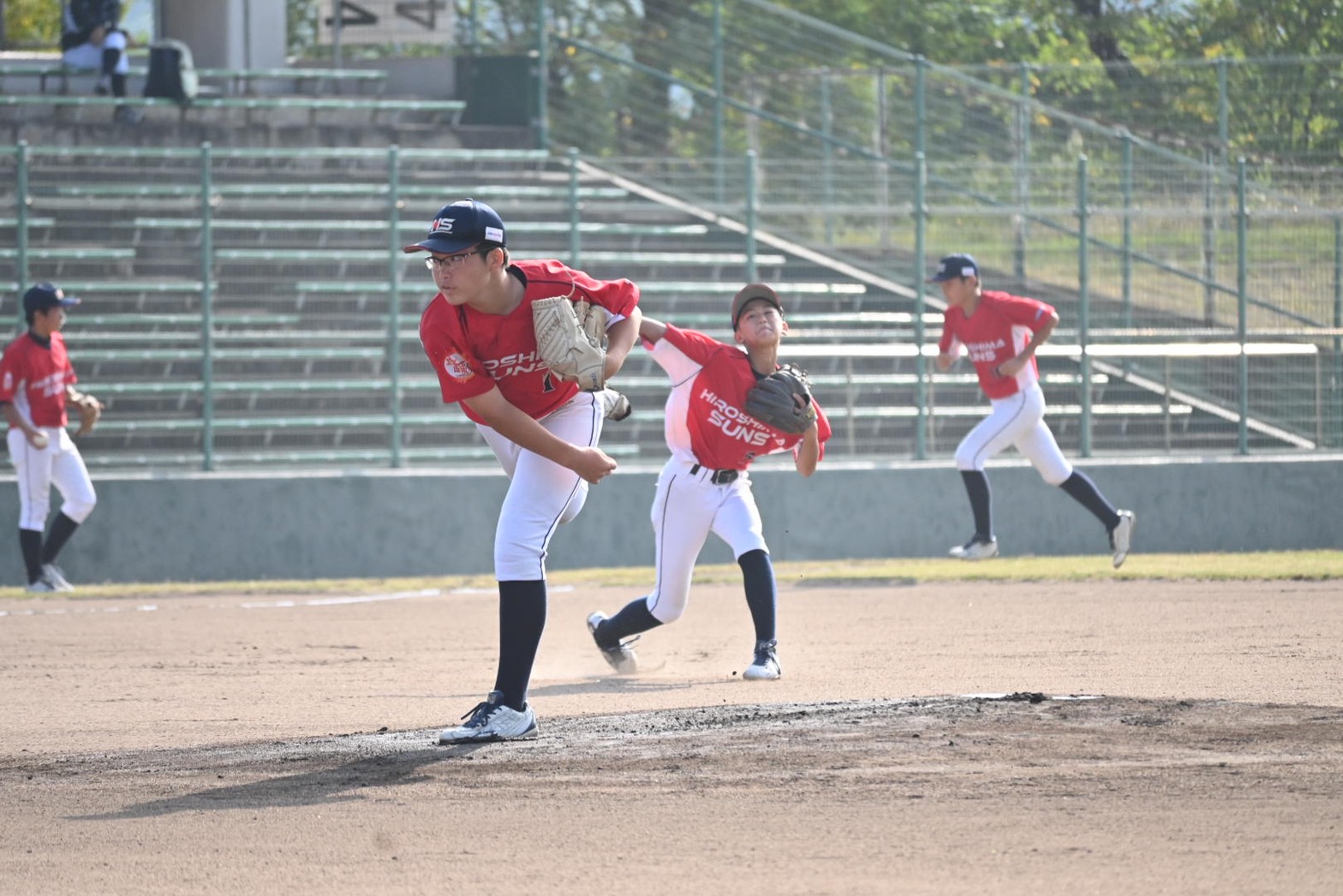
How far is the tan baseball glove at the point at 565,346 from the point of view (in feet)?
21.1

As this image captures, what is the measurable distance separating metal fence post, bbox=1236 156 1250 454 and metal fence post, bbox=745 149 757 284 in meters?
4.70

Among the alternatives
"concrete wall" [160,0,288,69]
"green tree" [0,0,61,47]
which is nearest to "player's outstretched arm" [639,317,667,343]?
"concrete wall" [160,0,288,69]

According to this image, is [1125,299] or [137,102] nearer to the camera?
[1125,299]

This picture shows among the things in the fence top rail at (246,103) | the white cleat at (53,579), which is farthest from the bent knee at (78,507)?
the fence top rail at (246,103)

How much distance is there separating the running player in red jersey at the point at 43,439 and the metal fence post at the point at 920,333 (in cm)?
699

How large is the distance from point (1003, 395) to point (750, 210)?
3.64 m

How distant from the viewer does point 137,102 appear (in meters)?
19.6

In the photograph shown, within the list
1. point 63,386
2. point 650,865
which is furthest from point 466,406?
point 63,386

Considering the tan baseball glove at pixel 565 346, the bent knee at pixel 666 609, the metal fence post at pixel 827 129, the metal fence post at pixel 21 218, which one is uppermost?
the metal fence post at pixel 827 129

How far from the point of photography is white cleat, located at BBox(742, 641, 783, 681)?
834cm

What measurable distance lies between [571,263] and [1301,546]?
22.8 ft

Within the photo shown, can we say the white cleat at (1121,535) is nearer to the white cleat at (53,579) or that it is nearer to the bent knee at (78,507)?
the bent knee at (78,507)

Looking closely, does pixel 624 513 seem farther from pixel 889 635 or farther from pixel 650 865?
pixel 650 865

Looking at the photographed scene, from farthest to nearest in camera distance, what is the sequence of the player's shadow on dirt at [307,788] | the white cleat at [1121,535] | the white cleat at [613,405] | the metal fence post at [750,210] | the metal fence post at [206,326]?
the metal fence post at [750,210] → the metal fence post at [206,326] → the white cleat at [1121,535] → the white cleat at [613,405] → the player's shadow on dirt at [307,788]
